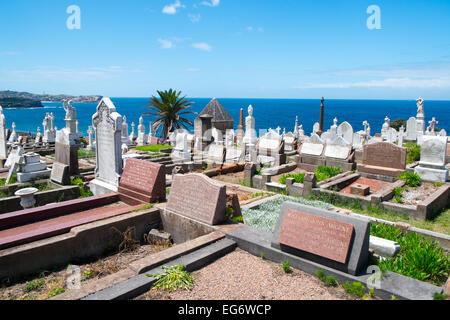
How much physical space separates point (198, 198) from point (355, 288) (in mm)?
3345

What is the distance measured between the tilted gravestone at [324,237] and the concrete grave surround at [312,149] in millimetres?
10450

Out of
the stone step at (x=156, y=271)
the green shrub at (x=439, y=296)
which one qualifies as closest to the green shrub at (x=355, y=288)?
the green shrub at (x=439, y=296)

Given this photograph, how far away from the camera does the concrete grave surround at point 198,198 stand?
6133 mm

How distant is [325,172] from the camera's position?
13.3 metres

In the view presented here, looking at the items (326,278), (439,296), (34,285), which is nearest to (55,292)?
(34,285)

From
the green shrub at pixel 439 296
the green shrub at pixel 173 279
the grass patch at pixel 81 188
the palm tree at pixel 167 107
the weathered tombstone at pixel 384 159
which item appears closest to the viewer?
the green shrub at pixel 439 296

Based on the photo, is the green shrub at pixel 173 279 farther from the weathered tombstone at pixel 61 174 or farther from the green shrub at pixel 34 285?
the weathered tombstone at pixel 61 174

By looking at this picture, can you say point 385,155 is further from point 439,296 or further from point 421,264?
point 439,296

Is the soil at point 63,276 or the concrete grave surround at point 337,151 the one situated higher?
the concrete grave surround at point 337,151

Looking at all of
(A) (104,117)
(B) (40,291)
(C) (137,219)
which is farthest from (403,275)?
(A) (104,117)

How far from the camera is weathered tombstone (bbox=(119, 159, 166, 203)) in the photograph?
7.61 m

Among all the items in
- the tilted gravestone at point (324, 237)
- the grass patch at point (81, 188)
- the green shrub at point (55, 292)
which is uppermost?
the tilted gravestone at point (324, 237)

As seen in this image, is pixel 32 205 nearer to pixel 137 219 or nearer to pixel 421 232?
pixel 137 219
